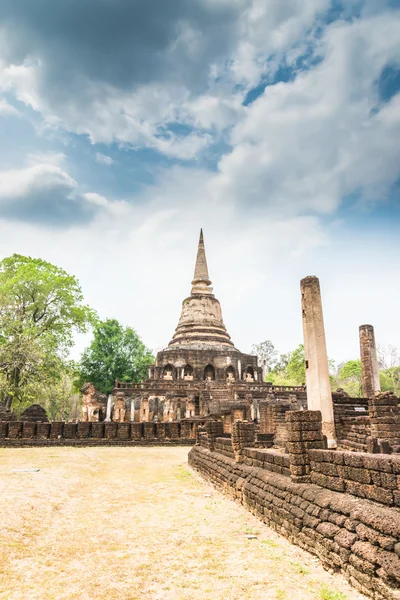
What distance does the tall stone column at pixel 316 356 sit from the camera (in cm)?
1007

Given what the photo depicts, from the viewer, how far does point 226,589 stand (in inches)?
151

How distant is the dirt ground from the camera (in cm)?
382

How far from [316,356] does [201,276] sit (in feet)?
105

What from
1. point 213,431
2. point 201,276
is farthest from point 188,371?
point 213,431

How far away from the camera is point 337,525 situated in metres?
4.29

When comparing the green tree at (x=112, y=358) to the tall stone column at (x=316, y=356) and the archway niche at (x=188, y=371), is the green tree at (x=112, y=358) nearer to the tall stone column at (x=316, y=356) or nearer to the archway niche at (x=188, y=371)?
the archway niche at (x=188, y=371)

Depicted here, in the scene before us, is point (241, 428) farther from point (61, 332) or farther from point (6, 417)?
point (61, 332)

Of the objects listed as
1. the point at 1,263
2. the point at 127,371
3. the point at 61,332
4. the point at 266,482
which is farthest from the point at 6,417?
the point at 127,371

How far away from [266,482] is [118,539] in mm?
2250

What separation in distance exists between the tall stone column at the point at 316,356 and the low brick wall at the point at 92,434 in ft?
29.6

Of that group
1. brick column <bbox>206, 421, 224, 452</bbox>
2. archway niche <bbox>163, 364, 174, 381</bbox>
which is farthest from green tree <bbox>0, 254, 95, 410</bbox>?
brick column <bbox>206, 421, 224, 452</bbox>

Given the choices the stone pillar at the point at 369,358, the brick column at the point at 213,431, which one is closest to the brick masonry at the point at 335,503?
the brick column at the point at 213,431

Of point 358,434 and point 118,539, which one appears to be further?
point 358,434

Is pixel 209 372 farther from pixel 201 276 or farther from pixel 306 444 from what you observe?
pixel 306 444
